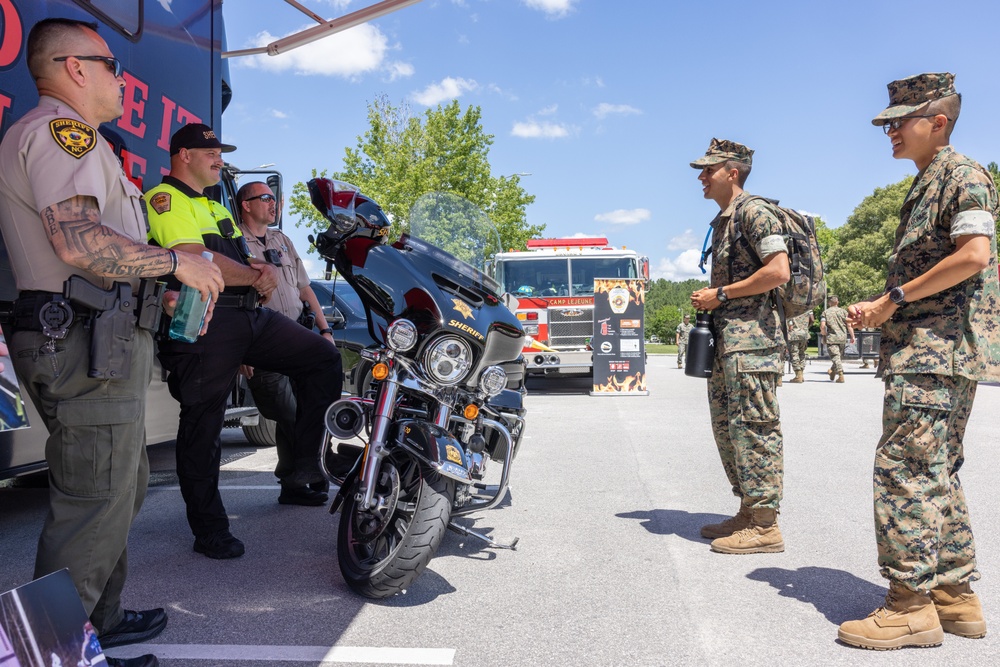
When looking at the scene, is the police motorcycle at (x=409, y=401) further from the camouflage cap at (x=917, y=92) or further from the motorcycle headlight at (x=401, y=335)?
the camouflage cap at (x=917, y=92)

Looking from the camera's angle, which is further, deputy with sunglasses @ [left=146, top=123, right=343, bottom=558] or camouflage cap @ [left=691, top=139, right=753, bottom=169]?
camouflage cap @ [left=691, top=139, right=753, bottom=169]

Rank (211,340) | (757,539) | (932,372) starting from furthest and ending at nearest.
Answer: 1. (757,539)
2. (211,340)
3. (932,372)

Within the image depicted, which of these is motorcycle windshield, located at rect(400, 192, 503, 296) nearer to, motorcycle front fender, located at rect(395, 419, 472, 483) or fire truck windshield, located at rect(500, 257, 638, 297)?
motorcycle front fender, located at rect(395, 419, 472, 483)

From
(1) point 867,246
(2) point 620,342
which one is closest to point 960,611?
(2) point 620,342

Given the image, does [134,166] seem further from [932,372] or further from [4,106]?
[932,372]

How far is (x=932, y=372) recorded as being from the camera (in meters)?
2.81

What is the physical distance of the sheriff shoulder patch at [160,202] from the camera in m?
3.54

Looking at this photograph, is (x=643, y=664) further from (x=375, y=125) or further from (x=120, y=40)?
(x=375, y=125)

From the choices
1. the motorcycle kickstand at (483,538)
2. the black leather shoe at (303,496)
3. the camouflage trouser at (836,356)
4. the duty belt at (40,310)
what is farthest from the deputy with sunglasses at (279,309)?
the camouflage trouser at (836,356)

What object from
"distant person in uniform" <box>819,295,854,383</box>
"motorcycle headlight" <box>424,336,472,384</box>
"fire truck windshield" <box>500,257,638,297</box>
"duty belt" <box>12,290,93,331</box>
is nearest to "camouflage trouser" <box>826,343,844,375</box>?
"distant person in uniform" <box>819,295,854,383</box>

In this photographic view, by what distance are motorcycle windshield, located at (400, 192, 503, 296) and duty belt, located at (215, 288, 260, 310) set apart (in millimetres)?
835

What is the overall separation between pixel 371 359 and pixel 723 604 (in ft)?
5.96

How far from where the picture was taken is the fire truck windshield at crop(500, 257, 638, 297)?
570 inches

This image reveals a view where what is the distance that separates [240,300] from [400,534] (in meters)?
1.45
